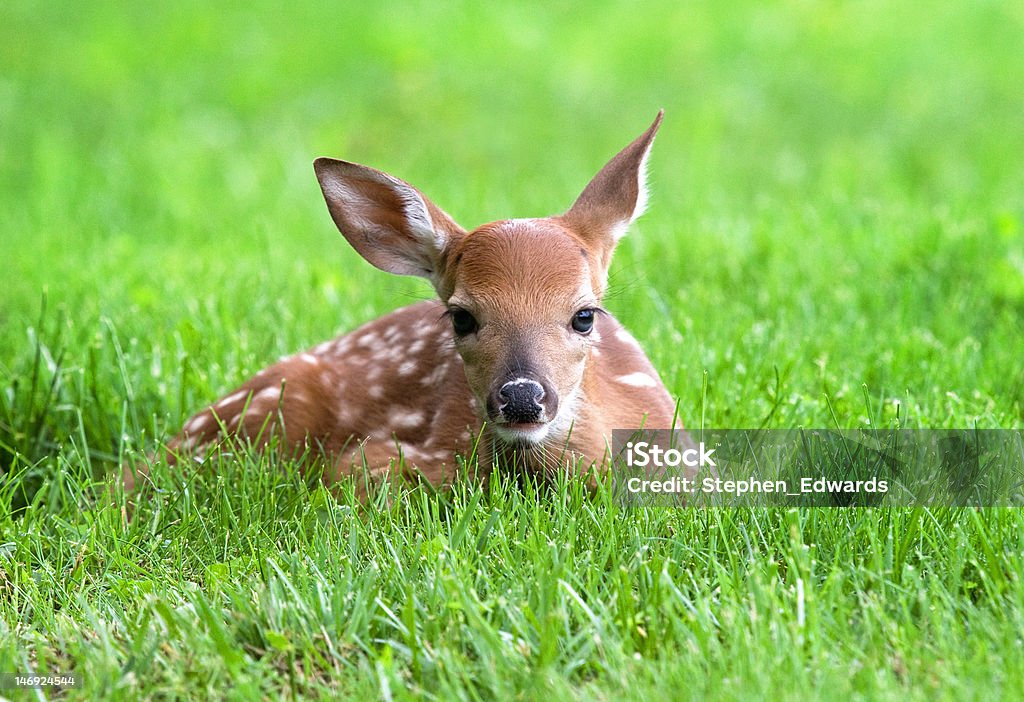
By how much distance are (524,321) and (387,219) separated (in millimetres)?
678

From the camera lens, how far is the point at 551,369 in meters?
3.51

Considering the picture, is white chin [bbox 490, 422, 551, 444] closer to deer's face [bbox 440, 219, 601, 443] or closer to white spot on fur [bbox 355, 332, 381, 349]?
deer's face [bbox 440, 219, 601, 443]

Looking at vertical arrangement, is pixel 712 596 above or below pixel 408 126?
below

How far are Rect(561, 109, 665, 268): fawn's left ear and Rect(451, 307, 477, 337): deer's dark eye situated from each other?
47 centimetres

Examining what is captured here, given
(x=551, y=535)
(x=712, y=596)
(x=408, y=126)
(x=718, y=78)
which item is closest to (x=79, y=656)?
(x=551, y=535)

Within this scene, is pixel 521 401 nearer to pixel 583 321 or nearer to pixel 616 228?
pixel 583 321

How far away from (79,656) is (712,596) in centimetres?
133

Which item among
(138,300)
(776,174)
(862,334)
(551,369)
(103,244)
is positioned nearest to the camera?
(551,369)

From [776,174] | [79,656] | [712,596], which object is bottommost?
[79,656]

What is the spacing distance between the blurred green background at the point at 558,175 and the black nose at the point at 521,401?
20.8 inches

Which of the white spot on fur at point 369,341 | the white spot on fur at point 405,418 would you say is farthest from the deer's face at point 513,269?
the white spot on fur at point 369,341

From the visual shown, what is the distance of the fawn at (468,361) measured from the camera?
3.56 metres

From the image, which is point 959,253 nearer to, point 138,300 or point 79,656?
point 138,300

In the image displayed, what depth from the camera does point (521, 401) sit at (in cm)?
337
